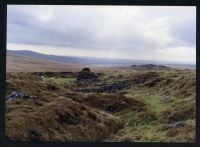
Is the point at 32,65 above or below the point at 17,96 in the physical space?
above

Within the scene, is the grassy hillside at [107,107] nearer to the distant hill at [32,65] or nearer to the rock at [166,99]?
the rock at [166,99]

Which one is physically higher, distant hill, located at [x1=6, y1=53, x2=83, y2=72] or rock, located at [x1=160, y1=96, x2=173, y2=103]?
distant hill, located at [x1=6, y1=53, x2=83, y2=72]

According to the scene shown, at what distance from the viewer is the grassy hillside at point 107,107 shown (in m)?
8.47

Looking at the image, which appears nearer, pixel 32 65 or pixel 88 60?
pixel 88 60

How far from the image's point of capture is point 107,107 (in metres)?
8.72

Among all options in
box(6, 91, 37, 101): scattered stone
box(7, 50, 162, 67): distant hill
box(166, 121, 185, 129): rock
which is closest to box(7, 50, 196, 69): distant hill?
box(7, 50, 162, 67): distant hill

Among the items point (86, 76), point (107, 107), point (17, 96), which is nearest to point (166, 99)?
point (107, 107)

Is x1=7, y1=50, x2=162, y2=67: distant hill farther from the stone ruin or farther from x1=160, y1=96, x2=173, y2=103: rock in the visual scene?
x1=160, y1=96, x2=173, y2=103: rock

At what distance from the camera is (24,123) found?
842cm

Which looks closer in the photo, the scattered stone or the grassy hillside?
the grassy hillside

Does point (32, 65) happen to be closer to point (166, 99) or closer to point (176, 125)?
point (166, 99)

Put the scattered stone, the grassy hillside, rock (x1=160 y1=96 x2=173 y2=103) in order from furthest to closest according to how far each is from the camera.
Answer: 1. rock (x1=160 y1=96 x2=173 y2=103)
2. the scattered stone
3. the grassy hillside

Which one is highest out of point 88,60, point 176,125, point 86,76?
point 88,60

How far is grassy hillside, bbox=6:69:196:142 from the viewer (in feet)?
27.8
